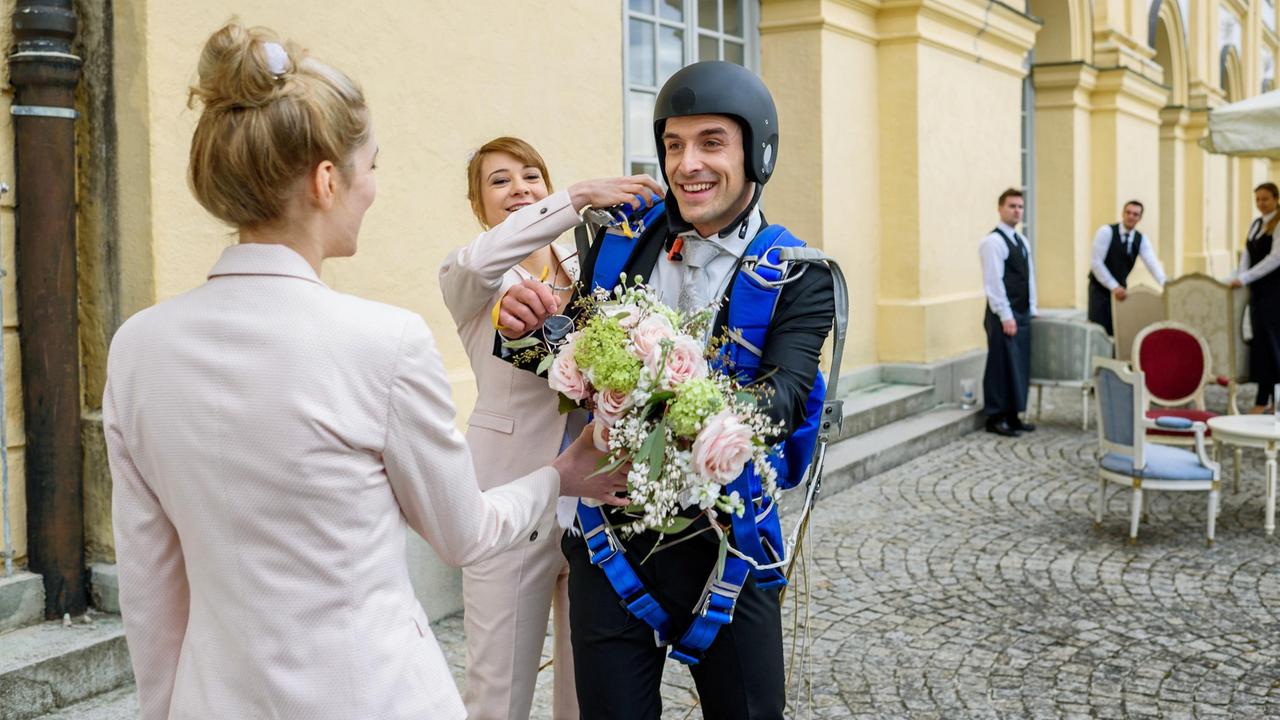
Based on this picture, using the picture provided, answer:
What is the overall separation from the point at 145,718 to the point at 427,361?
0.73m

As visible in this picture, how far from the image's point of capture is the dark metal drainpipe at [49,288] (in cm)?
400

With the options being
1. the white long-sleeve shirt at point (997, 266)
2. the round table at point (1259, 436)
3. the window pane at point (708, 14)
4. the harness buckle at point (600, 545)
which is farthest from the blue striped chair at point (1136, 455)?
the harness buckle at point (600, 545)

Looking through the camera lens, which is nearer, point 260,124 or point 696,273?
A: point 260,124

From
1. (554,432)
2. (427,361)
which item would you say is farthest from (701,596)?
(427,361)

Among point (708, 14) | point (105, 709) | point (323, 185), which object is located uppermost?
point (708, 14)

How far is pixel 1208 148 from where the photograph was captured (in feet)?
30.6

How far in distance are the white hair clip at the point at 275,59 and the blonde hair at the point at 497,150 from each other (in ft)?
5.28

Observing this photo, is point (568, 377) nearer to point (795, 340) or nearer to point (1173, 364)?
point (795, 340)

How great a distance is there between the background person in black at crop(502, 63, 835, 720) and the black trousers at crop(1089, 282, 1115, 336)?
1042cm

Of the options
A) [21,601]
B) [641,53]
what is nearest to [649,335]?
[21,601]

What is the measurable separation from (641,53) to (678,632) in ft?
20.6

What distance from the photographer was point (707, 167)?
2.47 meters

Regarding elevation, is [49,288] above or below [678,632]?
above

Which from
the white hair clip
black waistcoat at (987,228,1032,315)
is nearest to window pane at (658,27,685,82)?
black waistcoat at (987,228,1032,315)
